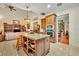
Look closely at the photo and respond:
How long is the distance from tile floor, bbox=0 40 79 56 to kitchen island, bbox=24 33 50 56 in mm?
111

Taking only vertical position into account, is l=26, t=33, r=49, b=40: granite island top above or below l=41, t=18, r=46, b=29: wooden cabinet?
below

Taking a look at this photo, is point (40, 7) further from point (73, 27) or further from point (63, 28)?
point (73, 27)

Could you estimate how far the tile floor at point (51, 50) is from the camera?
225 cm

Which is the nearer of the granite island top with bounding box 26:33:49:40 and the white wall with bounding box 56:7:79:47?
the white wall with bounding box 56:7:79:47

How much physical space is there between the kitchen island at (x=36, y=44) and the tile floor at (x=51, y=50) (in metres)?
0.11

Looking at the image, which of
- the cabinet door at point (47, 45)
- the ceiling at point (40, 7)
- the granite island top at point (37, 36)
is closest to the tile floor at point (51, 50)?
the cabinet door at point (47, 45)

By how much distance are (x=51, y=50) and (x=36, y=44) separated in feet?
1.18

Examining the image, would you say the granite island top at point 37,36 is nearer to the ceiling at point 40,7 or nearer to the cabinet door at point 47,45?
the cabinet door at point 47,45

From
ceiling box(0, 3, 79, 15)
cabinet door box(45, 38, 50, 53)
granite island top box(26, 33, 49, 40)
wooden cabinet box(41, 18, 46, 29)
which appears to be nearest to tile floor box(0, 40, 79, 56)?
cabinet door box(45, 38, 50, 53)

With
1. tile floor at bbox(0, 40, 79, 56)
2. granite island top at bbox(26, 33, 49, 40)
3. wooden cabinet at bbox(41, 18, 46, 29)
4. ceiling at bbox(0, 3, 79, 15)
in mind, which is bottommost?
tile floor at bbox(0, 40, 79, 56)

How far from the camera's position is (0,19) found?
221 centimetres

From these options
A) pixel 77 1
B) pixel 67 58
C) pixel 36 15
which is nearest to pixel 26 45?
pixel 36 15

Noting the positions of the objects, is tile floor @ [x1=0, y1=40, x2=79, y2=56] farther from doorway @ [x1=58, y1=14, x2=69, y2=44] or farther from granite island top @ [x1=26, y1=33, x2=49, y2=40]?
granite island top @ [x1=26, y1=33, x2=49, y2=40]

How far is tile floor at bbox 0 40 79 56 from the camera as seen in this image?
2254mm
